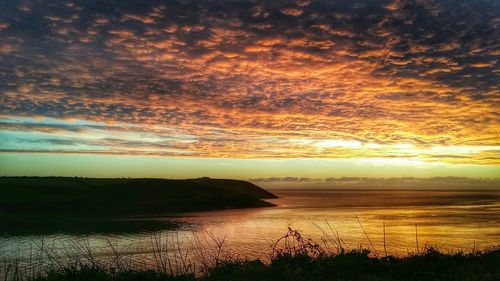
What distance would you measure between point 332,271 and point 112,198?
75870mm

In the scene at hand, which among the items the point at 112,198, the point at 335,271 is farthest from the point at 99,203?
the point at 335,271

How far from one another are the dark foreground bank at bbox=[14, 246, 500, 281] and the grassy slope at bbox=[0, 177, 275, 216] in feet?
199

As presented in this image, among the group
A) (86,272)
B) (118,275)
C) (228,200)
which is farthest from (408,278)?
(228,200)

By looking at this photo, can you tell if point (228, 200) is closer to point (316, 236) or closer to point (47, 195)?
point (47, 195)

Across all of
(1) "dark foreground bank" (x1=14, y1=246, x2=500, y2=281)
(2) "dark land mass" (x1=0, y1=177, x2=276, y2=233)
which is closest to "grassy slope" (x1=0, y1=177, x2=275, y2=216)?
(2) "dark land mass" (x1=0, y1=177, x2=276, y2=233)

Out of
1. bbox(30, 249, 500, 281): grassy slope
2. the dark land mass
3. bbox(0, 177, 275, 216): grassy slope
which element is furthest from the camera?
bbox(0, 177, 275, 216): grassy slope

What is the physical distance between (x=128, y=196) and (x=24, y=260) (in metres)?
60.6

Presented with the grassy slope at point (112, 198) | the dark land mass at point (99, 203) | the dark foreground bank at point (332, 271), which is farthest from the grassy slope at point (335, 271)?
the grassy slope at point (112, 198)

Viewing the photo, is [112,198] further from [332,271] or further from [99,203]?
[332,271]

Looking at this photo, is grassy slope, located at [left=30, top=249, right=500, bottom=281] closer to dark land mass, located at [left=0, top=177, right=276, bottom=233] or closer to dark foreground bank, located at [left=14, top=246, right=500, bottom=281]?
dark foreground bank, located at [left=14, top=246, right=500, bottom=281]

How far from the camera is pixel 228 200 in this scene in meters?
101

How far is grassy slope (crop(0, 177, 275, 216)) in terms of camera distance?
71875mm

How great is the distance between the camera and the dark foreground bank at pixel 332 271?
13.3 meters

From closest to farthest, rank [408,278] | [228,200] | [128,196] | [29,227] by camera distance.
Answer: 1. [408,278]
2. [29,227]
3. [128,196]
4. [228,200]
